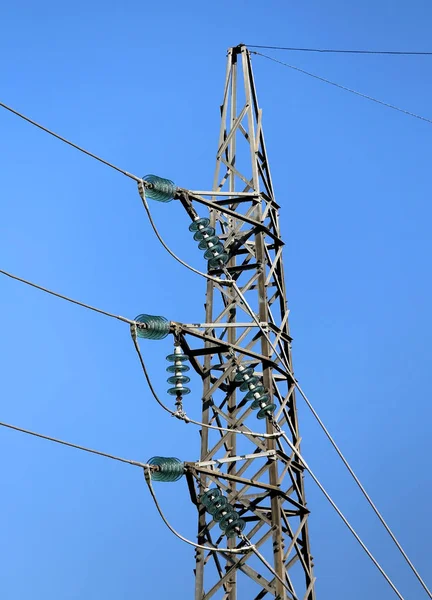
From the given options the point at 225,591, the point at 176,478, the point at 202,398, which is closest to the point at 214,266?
the point at 202,398

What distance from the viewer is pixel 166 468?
805 inches

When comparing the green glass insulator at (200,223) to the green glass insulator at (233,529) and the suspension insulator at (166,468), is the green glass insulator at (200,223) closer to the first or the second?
the suspension insulator at (166,468)

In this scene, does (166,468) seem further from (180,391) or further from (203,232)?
(203,232)

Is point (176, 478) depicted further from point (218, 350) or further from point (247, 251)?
point (247, 251)

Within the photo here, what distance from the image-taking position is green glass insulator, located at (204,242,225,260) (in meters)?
22.8

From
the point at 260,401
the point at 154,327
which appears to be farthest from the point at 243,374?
the point at 154,327

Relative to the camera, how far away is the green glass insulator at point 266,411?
21.8 meters

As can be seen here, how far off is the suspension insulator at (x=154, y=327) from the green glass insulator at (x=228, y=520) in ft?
10.5

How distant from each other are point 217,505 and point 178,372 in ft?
7.62

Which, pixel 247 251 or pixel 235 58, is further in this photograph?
pixel 235 58

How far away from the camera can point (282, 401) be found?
23.1 meters

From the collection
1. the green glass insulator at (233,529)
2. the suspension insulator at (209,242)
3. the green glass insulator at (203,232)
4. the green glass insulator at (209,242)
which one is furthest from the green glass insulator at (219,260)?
the green glass insulator at (233,529)

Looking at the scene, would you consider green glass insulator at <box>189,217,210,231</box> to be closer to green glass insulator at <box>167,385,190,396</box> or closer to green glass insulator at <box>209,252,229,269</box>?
green glass insulator at <box>209,252,229,269</box>

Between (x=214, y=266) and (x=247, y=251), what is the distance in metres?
1.61
